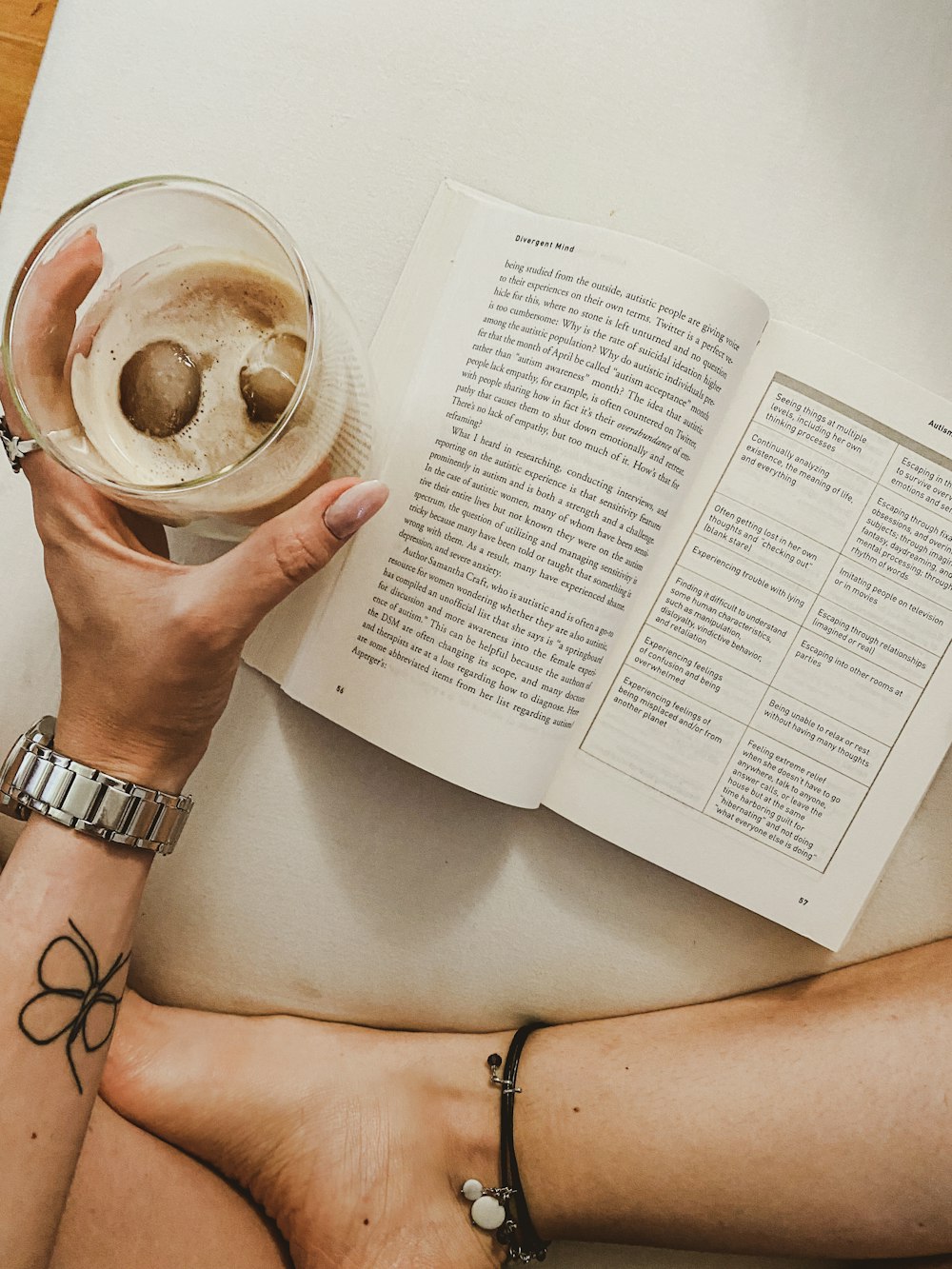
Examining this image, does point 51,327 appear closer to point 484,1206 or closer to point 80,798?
point 80,798

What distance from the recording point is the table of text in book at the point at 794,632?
64cm

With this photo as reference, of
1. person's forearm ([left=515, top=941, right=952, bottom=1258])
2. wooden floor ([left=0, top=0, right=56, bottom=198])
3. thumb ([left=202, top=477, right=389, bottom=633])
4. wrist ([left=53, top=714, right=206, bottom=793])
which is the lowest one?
person's forearm ([left=515, top=941, right=952, bottom=1258])

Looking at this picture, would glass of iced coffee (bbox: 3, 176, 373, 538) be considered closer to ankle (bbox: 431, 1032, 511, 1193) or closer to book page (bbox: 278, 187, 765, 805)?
book page (bbox: 278, 187, 765, 805)

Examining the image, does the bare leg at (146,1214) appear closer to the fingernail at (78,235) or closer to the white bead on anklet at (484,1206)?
the white bead on anklet at (484,1206)

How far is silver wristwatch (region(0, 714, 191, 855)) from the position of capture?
56 cm

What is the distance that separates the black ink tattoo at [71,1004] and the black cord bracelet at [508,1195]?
0.95 ft

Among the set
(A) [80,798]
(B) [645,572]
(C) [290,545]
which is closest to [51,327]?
(C) [290,545]

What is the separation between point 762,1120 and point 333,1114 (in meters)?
0.32

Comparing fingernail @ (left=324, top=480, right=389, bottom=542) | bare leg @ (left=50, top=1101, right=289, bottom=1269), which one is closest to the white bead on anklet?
bare leg @ (left=50, top=1101, right=289, bottom=1269)

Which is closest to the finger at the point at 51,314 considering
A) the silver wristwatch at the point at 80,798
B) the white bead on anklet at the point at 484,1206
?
the silver wristwatch at the point at 80,798

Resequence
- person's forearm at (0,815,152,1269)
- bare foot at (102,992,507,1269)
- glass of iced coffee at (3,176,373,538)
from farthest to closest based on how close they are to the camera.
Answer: bare foot at (102,992,507,1269) → person's forearm at (0,815,152,1269) → glass of iced coffee at (3,176,373,538)

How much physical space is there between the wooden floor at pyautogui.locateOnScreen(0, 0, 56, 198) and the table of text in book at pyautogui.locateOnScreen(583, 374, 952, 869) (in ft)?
2.17

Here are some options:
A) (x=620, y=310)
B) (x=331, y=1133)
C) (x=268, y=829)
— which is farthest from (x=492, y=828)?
(x=620, y=310)

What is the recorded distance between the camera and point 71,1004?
588 millimetres
